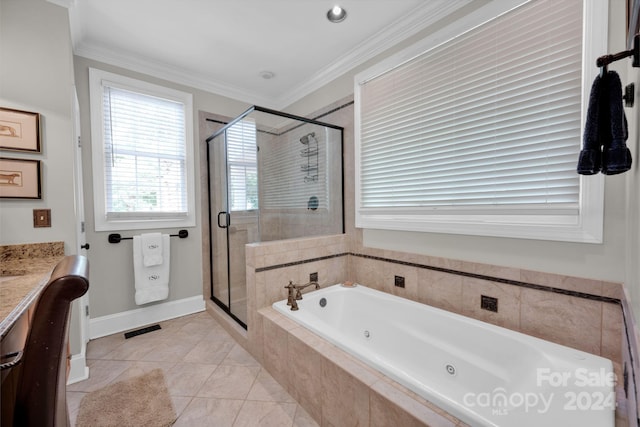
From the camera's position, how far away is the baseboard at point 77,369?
1.85 m

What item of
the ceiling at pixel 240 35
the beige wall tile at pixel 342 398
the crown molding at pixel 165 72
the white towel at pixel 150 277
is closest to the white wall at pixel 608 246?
the ceiling at pixel 240 35

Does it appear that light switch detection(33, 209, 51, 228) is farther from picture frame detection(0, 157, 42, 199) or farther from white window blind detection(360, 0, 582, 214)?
white window blind detection(360, 0, 582, 214)

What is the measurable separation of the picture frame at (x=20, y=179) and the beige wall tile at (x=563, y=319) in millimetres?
3113

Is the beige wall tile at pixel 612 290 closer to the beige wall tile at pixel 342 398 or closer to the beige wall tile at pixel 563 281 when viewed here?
the beige wall tile at pixel 563 281

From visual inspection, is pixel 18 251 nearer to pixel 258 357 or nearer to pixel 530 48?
pixel 258 357

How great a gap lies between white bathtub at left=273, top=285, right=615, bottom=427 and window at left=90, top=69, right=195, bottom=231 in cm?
173

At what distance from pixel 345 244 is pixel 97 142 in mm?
2512

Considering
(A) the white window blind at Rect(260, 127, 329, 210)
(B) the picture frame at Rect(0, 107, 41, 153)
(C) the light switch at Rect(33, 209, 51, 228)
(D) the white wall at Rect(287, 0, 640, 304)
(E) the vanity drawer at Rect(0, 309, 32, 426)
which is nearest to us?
(E) the vanity drawer at Rect(0, 309, 32, 426)

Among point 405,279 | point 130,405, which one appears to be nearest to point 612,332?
point 405,279

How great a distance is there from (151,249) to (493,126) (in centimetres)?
309

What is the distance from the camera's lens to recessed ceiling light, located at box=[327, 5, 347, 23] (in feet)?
6.57

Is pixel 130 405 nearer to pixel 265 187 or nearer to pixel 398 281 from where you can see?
pixel 265 187

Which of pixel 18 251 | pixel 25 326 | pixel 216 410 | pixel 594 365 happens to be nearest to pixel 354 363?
pixel 216 410

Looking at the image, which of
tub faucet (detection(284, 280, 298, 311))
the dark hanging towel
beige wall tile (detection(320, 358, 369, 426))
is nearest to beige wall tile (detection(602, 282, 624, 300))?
the dark hanging towel
